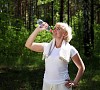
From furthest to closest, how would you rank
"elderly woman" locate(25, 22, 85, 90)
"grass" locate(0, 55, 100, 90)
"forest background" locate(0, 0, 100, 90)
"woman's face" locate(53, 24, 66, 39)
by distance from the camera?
"forest background" locate(0, 0, 100, 90) < "grass" locate(0, 55, 100, 90) < "woman's face" locate(53, 24, 66, 39) < "elderly woman" locate(25, 22, 85, 90)

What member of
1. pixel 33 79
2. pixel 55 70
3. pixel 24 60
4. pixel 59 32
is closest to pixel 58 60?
pixel 55 70

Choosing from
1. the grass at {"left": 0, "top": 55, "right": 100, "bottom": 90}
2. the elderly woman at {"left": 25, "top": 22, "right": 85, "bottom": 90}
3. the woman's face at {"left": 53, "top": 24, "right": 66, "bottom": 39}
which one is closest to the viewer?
the elderly woman at {"left": 25, "top": 22, "right": 85, "bottom": 90}

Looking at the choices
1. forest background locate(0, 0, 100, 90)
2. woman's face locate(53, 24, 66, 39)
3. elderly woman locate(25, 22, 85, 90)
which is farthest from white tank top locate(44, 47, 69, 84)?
forest background locate(0, 0, 100, 90)

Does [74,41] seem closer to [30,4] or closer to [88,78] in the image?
[88,78]

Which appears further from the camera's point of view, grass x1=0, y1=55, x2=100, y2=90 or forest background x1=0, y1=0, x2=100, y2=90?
forest background x1=0, y1=0, x2=100, y2=90

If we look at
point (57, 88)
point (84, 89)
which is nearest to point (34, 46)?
point (57, 88)

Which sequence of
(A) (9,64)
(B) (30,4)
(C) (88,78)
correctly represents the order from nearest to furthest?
(C) (88,78), (A) (9,64), (B) (30,4)

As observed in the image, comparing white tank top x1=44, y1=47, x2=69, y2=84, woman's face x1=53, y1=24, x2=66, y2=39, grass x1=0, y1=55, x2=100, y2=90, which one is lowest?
grass x1=0, y1=55, x2=100, y2=90

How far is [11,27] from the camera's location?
72.5 ft

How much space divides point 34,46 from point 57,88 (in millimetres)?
800

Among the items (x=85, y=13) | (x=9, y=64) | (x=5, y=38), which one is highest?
(x=85, y=13)

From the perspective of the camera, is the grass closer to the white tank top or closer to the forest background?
the forest background

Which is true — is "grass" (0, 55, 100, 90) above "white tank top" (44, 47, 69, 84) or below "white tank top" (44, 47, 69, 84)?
below

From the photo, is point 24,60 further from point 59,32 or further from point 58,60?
point 58,60
